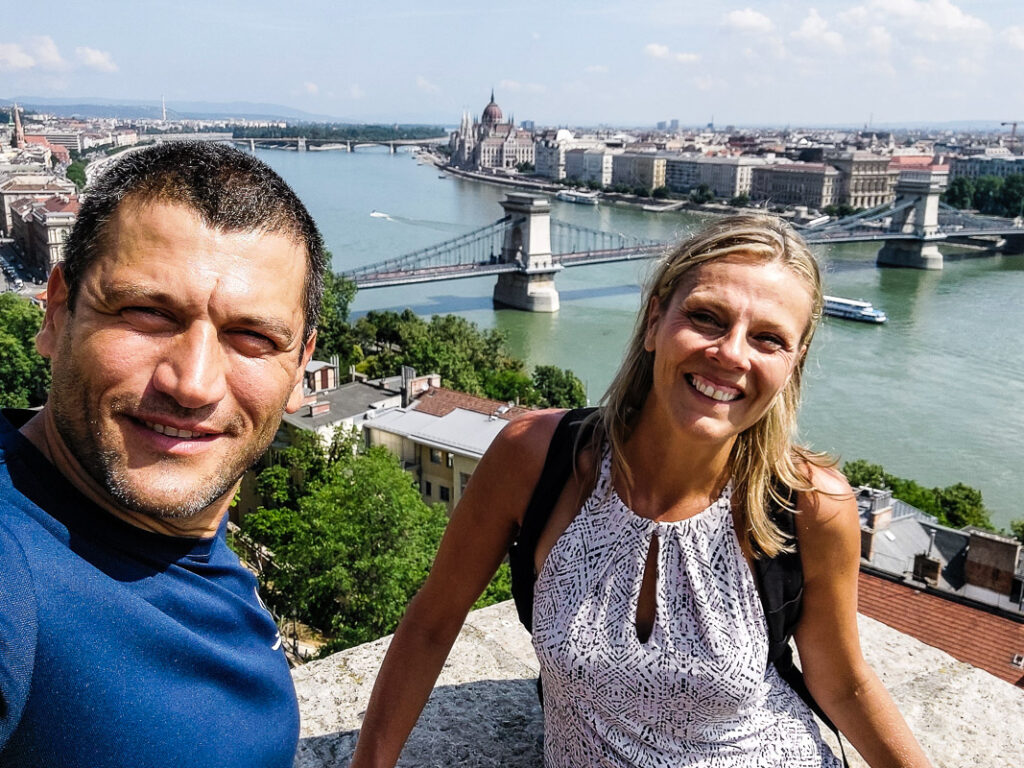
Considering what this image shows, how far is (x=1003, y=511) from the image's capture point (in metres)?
10.1

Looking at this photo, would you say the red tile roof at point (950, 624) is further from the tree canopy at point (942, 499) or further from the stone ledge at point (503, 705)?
the tree canopy at point (942, 499)

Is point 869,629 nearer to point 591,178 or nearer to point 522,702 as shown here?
point 522,702

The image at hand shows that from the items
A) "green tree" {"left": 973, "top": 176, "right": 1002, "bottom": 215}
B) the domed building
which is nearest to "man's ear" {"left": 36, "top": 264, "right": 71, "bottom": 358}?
"green tree" {"left": 973, "top": 176, "right": 1002, "bottom": 215}

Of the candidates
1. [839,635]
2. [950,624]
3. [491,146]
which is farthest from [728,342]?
[491,146]

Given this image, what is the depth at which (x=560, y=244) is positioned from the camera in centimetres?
2983

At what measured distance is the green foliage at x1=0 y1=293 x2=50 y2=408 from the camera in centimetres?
1315

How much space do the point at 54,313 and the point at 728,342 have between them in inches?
21.3

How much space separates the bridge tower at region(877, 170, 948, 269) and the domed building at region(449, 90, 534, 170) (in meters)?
40.1

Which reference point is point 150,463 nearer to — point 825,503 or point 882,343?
point 825,503

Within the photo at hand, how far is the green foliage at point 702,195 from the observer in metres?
43.2

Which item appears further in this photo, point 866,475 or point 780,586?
point 866,475

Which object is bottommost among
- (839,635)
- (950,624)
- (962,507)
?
(962,507)

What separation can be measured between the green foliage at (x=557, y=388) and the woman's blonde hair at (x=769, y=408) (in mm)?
10890

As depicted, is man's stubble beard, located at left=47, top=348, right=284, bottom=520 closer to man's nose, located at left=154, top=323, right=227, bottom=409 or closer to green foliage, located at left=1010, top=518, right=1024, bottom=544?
man's nose, located at left=154, top=323, right=227, bottom=409
